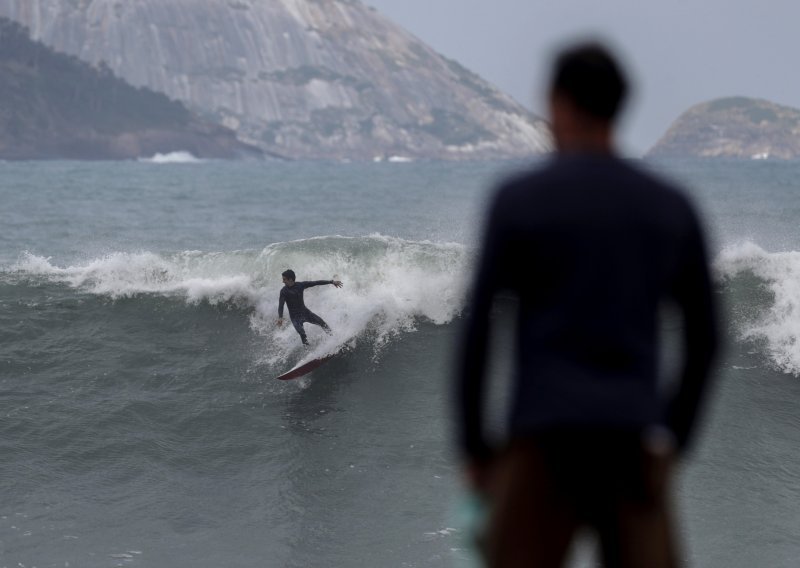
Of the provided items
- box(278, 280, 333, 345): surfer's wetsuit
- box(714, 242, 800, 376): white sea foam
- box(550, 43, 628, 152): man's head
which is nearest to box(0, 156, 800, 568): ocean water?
box(714, 242, 800, 376): white sea foam

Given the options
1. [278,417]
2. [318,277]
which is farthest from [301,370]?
[318,277]

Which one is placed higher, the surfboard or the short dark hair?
the short dark hair

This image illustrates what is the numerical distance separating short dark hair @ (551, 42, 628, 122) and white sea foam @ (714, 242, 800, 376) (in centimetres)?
Result: 1364

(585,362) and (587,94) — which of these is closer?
(585,362)

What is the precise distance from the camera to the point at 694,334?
2.36 metres

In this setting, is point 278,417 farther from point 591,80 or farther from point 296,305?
point 591,80

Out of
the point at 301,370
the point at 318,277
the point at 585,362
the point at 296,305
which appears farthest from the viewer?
the point at 318,277

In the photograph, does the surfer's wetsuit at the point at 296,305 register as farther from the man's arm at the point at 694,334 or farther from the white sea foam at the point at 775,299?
the man's arm at the point at 694,334

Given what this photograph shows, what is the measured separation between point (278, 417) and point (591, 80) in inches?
444

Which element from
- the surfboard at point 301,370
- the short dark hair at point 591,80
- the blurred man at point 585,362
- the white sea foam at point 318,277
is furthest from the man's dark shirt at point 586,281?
the white sea foam at point 318,277

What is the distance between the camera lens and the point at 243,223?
4759 cm

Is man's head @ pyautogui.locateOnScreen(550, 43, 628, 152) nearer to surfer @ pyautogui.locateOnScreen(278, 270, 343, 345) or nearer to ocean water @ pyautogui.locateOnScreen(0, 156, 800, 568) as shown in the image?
ocean water @ pyautogui.locateOnScreen(0, 156, 800, 568)

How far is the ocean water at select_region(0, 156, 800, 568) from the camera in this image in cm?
938

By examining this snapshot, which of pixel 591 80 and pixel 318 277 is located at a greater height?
pixel 591 80
